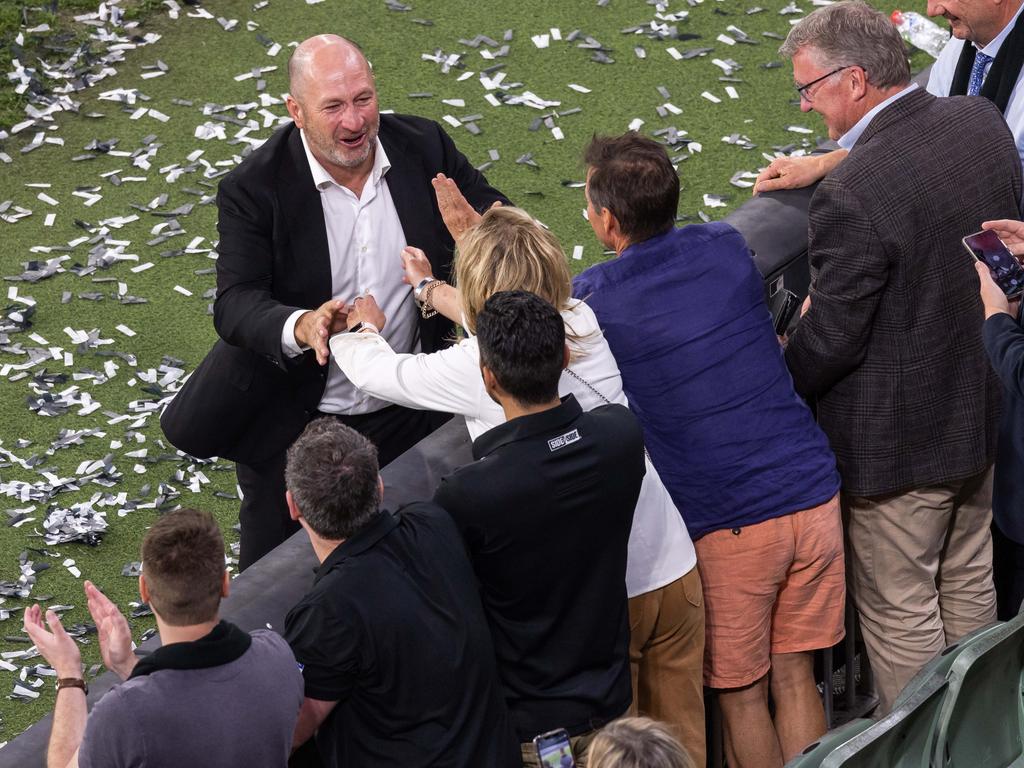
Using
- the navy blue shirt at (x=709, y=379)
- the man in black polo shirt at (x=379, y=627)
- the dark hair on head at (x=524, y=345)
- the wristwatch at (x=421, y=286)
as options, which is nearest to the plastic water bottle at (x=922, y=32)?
the wristwatch at (x=421, y=286)

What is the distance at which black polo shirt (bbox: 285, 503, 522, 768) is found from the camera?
3.04 meters

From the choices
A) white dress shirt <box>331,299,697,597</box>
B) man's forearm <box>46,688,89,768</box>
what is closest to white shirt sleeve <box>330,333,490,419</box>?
white dress shirt <box>331,299,697,597</box>

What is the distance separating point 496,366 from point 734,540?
94 centimetres

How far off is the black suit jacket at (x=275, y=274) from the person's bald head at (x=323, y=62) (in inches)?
7.7

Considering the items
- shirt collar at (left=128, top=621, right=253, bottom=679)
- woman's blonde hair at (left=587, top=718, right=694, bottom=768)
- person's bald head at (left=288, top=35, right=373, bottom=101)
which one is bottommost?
woman's blonde hair at (left=587, top=718, right=694, bottom=768)

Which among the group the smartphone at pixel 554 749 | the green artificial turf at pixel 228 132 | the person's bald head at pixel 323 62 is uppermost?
the person's bald head at pixel 323 62

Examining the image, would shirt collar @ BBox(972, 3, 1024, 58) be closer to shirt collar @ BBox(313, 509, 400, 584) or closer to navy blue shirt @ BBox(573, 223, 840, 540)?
navy blue shirt @ BBox(573, 223, 840, 540)

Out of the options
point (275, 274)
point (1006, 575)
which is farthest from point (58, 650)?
point (1006, 575)

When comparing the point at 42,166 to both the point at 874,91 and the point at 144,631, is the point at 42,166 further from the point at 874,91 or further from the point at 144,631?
the point at 874,91

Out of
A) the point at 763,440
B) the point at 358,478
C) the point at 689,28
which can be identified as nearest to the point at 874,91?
the point at 763,440

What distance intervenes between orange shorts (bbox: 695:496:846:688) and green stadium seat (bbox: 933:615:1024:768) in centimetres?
59

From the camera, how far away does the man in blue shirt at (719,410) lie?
3725mm

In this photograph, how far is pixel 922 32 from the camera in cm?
848

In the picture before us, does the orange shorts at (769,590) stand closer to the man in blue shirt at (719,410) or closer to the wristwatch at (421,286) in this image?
the man in blue shirt at (719,410)
